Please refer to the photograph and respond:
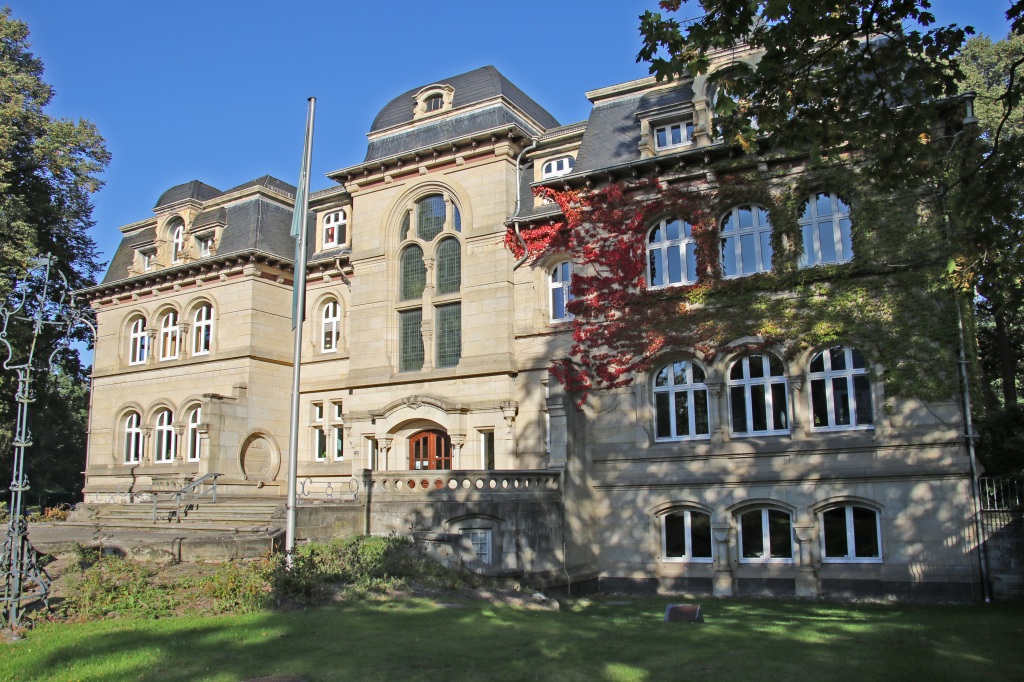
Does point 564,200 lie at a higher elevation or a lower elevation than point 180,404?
higher

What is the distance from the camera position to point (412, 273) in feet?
88.9

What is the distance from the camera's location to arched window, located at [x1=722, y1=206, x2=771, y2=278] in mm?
20750

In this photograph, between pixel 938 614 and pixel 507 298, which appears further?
pixel 507 298

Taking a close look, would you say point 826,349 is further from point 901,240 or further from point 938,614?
point 938,614

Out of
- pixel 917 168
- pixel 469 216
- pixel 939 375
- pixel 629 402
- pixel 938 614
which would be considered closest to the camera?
pixel 917 168

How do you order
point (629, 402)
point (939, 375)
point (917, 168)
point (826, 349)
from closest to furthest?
point (917, 168) < point (939, 375) < point (826, 349) < point (629, 402)

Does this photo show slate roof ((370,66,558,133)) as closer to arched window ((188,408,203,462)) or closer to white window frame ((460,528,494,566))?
arched window ((188,408,203,462))

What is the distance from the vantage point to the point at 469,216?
84.7ft

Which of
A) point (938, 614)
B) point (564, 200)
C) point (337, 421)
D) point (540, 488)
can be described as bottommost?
point (938, 614)

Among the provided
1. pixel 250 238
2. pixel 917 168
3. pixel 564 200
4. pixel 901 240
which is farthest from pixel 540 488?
pixel 250 238

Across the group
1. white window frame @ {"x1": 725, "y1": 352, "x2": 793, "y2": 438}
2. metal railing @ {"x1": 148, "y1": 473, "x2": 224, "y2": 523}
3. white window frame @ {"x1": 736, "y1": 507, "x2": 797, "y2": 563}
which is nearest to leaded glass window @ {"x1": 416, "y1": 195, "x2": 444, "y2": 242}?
metal railing @ {"x1": 148, "y1": 473, "x2": 224, "y2": 523}

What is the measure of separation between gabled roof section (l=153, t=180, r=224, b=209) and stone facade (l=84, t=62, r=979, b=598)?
11 centimetres

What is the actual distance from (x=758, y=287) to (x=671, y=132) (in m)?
5.53

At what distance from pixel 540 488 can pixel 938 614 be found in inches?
349
